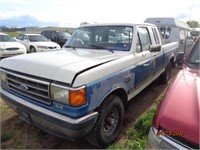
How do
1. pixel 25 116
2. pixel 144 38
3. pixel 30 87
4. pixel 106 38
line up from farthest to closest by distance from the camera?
pixel 144 38
pixel 106 38
pixel 25 116
pixel 30 87

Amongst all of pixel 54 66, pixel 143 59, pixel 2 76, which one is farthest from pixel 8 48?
pixel 54 66

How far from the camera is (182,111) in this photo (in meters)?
1.81

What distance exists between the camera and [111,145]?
3.04m

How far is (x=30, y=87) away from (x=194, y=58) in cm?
254

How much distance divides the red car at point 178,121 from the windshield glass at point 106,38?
1.78 metres

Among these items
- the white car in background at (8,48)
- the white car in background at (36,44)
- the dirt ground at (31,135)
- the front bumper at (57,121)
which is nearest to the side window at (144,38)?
the dirt ground at (31,135)

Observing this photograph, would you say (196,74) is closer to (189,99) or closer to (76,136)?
(189,99)

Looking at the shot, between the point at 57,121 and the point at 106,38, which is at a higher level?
the point at 106,38

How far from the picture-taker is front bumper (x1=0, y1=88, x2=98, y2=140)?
235 cm

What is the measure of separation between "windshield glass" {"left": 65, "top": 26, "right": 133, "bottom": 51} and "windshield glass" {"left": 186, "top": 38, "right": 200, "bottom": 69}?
110cm

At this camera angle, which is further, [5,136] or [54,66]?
[5,136]

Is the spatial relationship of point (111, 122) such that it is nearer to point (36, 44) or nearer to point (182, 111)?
point (182, 111)

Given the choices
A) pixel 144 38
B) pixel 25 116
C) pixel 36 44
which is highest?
pixel 144 38

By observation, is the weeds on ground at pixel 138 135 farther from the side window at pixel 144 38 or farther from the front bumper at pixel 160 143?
the side window at pixel 144 38
